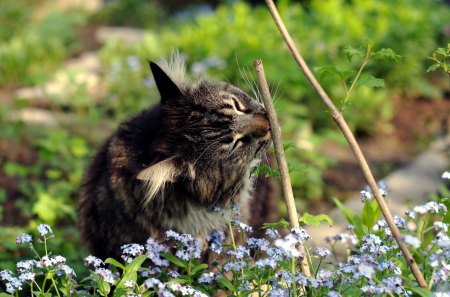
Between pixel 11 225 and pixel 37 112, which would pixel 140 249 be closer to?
pixel 11 225

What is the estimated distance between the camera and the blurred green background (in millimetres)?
5312

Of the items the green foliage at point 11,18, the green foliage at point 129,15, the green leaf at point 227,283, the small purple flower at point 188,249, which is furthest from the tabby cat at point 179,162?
the green foliage at point 129,15

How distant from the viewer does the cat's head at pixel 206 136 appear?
300 centimetres

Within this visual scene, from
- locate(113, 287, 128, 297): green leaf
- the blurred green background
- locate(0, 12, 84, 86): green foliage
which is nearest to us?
locate(113, 287, 128, 297): green leaf

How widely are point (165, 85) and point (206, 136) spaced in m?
0.30

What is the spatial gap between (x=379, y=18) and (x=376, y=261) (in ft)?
19.1

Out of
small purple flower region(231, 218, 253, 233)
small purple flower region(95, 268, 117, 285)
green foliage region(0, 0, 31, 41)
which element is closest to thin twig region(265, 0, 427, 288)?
small purple flower region(231, 218, 253, 233)

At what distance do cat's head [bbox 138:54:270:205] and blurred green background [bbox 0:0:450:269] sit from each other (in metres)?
1.30

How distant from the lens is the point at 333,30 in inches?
291

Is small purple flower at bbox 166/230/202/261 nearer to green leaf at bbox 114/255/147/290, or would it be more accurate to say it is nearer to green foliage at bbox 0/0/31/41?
green leaf at bbox 114/255/147/290

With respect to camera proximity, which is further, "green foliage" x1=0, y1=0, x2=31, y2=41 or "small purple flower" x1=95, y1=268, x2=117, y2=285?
"green foliage" x1=0, y1=0, x2=31, y2=41

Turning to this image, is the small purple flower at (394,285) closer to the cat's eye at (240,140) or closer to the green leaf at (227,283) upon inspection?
the green leaf at (227,283)

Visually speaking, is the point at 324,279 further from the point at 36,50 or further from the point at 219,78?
the point at 36,50

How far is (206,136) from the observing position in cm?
307
